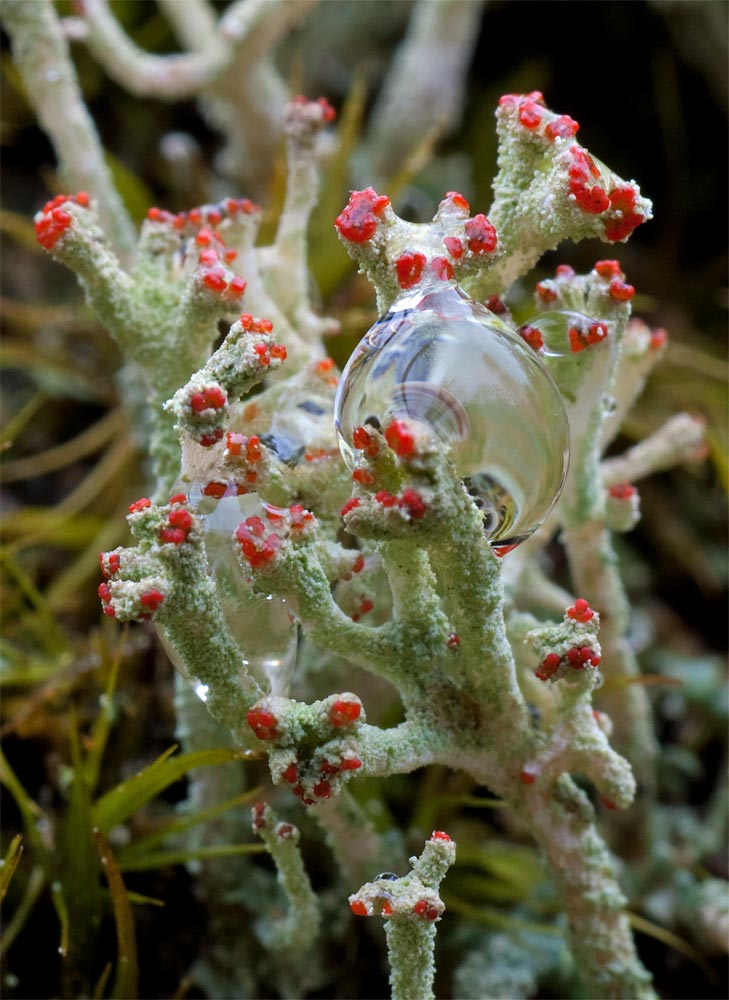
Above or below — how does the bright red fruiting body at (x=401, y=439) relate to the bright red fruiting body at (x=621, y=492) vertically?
below

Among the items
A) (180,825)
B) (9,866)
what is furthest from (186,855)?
(9,866)

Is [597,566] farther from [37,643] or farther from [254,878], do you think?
[37,643]

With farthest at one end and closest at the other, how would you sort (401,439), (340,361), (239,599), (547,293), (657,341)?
(340,361) < (657,341) < (547,293) < (239,599) < (401,439)

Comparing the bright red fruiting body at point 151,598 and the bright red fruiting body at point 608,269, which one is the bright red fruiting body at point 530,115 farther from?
the bright red fruiting body at point 151,598

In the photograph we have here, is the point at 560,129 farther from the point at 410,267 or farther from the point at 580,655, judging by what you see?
the point at 580,655

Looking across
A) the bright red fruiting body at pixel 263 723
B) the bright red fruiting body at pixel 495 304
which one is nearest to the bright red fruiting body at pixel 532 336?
the bright red fruiting body at pixel 495 304
